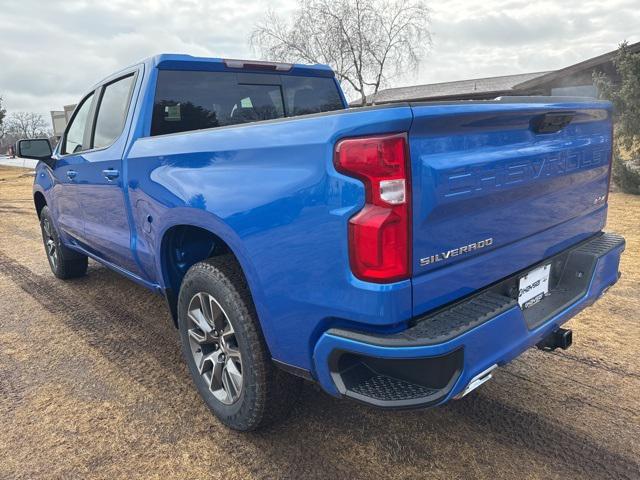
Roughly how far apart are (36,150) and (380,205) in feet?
13.8

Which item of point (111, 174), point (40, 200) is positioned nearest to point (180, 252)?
point (111, 174)

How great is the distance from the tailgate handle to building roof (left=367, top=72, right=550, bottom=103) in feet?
80.8

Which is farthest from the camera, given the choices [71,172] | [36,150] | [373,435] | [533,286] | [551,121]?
[36,150]

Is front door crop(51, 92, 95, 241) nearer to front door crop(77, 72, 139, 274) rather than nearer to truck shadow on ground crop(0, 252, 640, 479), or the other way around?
front door crop(77, 72, 139, 274)

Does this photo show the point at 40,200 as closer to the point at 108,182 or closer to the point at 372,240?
the point at 108,182

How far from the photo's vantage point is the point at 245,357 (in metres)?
2.28

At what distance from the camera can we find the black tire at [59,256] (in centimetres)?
512

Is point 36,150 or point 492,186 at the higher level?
point 36,150

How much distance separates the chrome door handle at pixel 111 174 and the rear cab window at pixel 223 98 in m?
0.37

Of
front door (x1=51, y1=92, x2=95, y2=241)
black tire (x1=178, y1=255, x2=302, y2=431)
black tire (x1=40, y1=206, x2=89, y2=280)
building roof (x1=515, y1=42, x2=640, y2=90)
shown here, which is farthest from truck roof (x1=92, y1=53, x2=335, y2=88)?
building roof (x1=515, y1=42, x2=640, y2=90)

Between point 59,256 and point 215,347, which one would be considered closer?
point 215,347

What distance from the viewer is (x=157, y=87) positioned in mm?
3201

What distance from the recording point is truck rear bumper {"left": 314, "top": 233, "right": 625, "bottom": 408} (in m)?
1.72

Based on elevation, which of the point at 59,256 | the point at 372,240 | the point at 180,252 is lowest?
the point at 59,256
